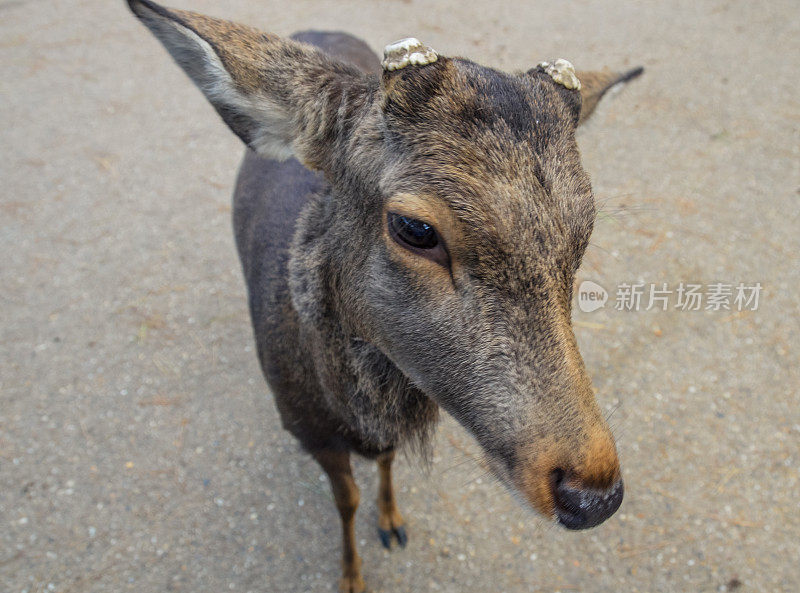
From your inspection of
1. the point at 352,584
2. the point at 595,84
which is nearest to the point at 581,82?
the point at 595,84

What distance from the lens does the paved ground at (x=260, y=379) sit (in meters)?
3.75

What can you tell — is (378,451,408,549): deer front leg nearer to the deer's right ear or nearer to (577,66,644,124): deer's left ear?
the deer's right ear

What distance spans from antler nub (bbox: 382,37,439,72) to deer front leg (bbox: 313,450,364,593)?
6.30 ft

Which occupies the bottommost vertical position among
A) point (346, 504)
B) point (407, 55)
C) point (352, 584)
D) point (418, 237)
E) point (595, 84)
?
point (352, 584)

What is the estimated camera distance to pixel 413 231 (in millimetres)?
1989

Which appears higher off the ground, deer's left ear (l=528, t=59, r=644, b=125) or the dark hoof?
deer's left ear (l=528, t=59, r=644, b=125)

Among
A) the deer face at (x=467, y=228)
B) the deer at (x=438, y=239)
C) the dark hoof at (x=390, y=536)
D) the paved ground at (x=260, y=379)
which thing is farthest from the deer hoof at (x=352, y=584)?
the deer face at (x=467, y=228)

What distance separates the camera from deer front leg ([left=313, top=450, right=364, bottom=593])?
316 cm

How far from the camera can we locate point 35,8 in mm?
8914

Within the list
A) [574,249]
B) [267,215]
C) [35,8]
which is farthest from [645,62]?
[35,8]

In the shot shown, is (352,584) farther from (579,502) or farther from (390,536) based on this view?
(579,502)

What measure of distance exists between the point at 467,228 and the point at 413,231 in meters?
A: 0.21

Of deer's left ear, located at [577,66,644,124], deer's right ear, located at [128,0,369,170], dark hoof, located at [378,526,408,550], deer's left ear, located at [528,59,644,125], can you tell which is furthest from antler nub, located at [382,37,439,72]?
dark hoof, located at [378,526,408,550]

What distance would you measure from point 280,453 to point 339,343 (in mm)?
2012
